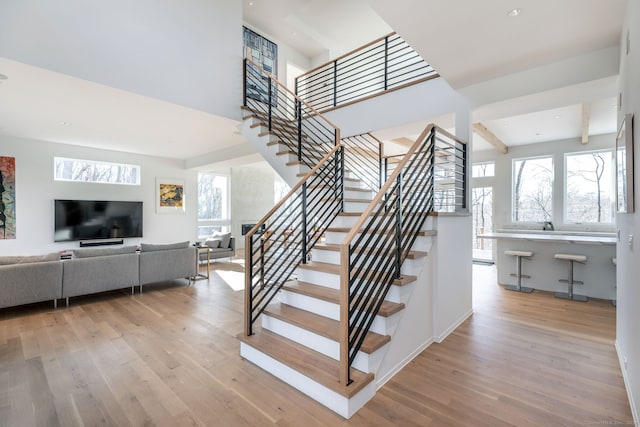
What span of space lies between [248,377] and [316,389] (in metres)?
0.64

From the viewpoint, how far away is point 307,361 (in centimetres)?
226

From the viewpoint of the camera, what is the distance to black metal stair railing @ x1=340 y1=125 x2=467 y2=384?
196cm

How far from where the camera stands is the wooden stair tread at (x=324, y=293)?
234cm

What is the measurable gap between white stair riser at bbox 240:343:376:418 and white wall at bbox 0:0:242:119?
3755mm

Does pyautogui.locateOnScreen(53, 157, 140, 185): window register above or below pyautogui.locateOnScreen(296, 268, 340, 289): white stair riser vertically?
above

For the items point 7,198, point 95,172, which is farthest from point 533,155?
point 7,198

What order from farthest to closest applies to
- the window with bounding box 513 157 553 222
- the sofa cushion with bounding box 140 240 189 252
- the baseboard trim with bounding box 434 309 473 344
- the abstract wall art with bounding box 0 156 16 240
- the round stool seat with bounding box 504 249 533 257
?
the window with bounding box 513 157 553 222, the abstract wall art with bounding box 0 156 16 240, the sofa cushion with bounding box 140 240 189 252, the round stool seat with bounding box 504 249 533 257, the baseboard trim with bounding box 434 309 473 344

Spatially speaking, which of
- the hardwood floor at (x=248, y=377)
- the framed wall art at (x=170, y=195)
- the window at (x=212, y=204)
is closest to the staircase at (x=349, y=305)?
the hardwood floor at (x=248, y=377)

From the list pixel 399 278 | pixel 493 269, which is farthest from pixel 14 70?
pixel 493 269

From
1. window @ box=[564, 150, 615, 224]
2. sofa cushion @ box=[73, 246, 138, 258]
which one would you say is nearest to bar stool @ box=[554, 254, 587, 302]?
window @ box=[564, 150, 615, 224]

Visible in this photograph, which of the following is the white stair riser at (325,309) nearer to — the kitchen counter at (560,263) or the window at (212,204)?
the kitchen counter at (560,263)

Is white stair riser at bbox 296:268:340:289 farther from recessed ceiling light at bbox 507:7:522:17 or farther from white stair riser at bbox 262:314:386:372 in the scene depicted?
recessed ceiling light at bbox 507:7:522:17

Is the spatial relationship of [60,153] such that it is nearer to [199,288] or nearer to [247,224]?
[199,288]

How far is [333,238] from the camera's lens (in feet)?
11.7
